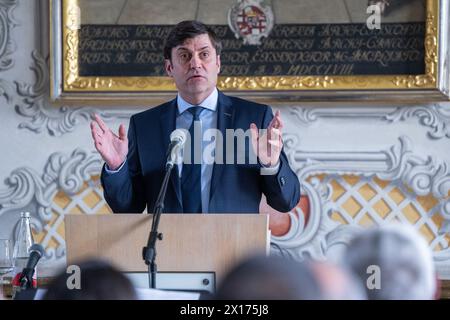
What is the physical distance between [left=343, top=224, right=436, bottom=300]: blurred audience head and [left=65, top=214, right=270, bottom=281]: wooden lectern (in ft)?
4.07

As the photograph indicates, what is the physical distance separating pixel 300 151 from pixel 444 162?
71 cm

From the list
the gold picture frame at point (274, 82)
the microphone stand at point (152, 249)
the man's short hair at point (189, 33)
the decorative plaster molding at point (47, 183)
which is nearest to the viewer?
the microphone stand at point (152, 249)

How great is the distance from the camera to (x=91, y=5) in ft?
14.6

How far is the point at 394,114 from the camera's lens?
436cm

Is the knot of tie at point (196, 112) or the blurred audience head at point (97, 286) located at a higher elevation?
the knot of tie at point (196, 112)

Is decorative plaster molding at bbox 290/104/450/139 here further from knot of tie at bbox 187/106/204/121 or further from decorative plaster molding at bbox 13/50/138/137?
knot of tie at bbox 187/106/204/121

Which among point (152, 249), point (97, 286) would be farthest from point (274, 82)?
point (97, 286)

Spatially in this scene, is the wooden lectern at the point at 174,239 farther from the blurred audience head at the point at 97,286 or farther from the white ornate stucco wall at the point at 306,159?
the white ornate stucco wall at the point at 306,159

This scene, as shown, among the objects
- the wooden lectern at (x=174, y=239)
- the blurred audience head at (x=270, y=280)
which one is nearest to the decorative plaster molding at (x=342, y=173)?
the wooden lectern at (x=174, y=239)

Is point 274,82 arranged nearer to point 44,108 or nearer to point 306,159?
point 306,159

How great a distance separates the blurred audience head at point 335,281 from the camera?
84 centimetres
